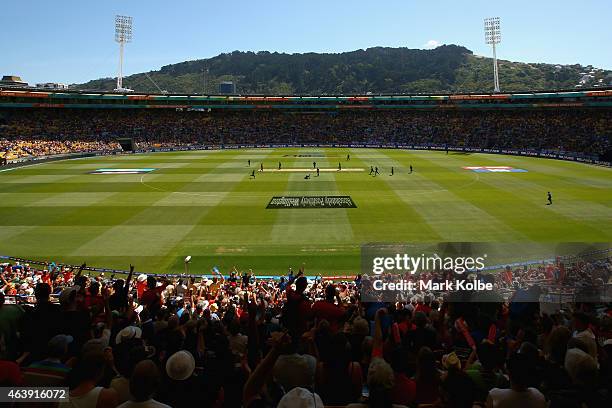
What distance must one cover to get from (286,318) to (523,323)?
14.0ft

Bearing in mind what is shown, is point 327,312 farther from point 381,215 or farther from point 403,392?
point 381,215

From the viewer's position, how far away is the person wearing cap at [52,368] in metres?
4.94

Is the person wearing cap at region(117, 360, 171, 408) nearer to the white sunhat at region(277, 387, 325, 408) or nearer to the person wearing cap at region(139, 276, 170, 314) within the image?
the white sunhat at region(277, 387, 325, 408)

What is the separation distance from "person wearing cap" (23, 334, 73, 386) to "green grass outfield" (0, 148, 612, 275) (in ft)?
60.2

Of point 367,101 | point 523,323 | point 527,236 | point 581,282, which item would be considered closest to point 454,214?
point 527,236

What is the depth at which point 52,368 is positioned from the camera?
5.22m

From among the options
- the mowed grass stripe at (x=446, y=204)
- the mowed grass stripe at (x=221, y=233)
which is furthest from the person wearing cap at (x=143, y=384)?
the mowed grass stripe at (x=446, y=204)

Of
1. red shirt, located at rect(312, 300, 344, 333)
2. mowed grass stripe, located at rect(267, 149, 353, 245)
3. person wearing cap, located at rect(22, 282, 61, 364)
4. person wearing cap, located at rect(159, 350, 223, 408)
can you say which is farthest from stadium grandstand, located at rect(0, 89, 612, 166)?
person wearing cap, located at rect(159, 350, 223, 408)

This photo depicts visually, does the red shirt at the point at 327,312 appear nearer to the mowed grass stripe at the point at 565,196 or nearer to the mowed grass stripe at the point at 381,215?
the mowed grass stripe at the point at 381,215

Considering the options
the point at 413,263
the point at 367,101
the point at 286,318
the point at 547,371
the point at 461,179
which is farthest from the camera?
the point at 367,101

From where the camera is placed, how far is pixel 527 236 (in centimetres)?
2808

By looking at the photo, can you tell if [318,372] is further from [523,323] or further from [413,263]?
[413,263]

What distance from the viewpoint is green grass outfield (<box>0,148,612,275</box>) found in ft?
87.4

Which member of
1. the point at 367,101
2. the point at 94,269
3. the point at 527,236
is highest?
the point at 367,101
